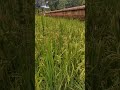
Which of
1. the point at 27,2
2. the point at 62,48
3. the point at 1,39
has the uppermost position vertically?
the point at 27,2

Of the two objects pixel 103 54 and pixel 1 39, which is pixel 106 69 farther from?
pixel 1 39

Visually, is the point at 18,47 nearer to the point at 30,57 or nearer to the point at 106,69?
the point at 30,57

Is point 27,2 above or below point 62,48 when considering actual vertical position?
above

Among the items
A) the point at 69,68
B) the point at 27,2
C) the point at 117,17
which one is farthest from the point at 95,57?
the point at 69,68

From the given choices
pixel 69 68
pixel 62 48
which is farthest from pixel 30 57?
pixel 62 48

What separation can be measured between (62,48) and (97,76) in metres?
1.37

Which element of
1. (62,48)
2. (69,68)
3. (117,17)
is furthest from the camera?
(62,48)

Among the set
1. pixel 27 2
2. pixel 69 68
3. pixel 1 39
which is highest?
pixel 27 2

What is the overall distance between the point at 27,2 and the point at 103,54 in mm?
263

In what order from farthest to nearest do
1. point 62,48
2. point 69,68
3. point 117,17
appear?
point 62,48
point 69,68
point 117,17

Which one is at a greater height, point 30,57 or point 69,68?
point 30,57

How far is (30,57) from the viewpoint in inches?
29.7

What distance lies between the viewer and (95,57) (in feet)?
2.41

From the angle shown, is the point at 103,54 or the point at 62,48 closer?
the point at 103,54
